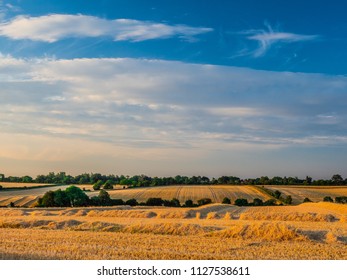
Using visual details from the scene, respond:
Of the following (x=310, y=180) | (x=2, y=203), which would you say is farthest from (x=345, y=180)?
(x=2, y=203)

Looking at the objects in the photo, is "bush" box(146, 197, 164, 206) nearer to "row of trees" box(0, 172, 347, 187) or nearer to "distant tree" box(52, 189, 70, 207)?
"distant tree" box(52, 189, 70, 207)

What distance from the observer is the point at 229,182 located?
14538 cm

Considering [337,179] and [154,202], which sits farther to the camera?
[337,179]

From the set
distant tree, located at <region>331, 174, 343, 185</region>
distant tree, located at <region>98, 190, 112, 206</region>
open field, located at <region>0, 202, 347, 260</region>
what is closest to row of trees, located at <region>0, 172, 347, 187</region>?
distant tree, located at <region>331, 174, 343, 185</region>

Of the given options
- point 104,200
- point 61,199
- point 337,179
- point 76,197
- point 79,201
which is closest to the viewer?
point 61,199

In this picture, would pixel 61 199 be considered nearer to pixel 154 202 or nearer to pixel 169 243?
pixel 154 202

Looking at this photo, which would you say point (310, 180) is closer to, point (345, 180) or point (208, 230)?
point (345, 180)

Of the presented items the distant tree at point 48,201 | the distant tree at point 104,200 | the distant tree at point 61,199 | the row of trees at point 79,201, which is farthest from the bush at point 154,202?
the distant tree at point 48,201

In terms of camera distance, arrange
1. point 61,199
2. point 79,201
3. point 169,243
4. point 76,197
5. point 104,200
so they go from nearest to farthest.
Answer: point 169,243, point 61,199, point 79,201, point 76,197, point 104,200

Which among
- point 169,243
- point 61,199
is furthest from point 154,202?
point 169,243

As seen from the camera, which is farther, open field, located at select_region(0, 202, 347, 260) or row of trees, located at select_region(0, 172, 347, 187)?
row of trees, located at select_region(0, 172, 347, 187)

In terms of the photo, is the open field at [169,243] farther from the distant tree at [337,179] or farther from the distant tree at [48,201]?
the distant tree at [337,179]

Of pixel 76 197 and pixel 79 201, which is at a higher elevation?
pixel 76 197
